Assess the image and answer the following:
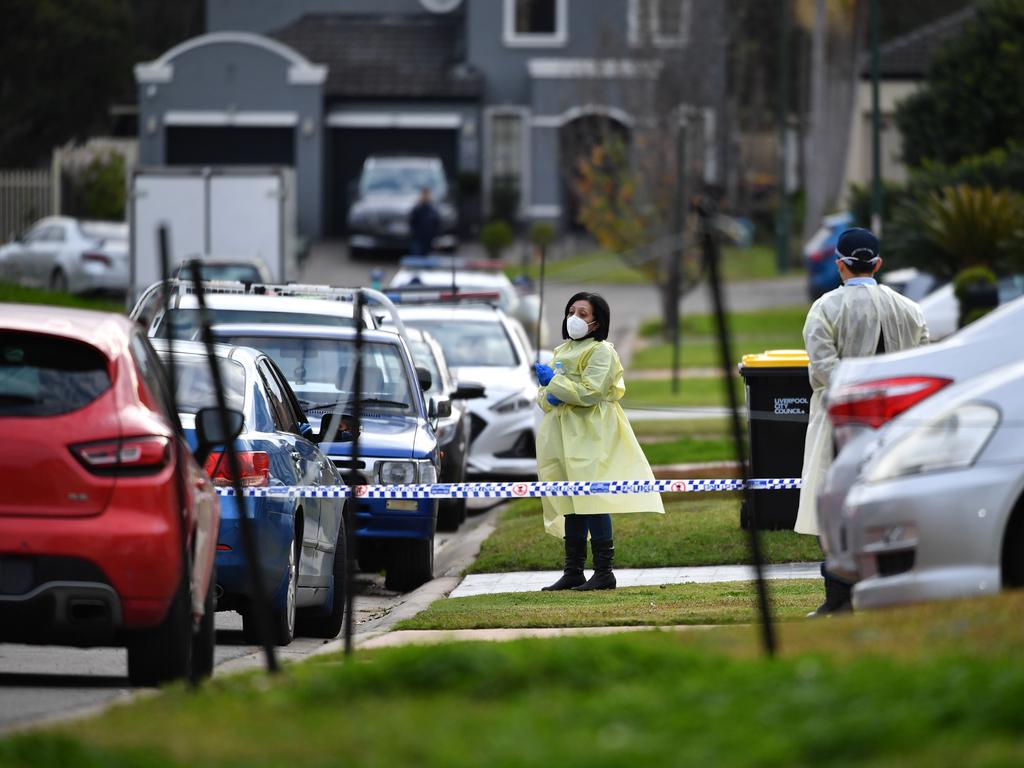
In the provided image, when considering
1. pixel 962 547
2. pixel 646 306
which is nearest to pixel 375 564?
pixel 962 547

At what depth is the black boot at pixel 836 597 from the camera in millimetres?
9727

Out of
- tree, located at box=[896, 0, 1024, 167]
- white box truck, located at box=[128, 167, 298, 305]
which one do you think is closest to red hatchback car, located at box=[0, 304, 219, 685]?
white box truck, located at box=[128, 167, 298, 305]

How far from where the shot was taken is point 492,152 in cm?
5306

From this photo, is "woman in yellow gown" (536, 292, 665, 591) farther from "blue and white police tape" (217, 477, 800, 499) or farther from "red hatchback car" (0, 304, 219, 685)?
"red hatchback car" (0, 304, 219, 685)

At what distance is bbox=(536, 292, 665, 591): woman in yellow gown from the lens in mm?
12062

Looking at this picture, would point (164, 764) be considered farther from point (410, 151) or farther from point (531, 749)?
point (410, 151)

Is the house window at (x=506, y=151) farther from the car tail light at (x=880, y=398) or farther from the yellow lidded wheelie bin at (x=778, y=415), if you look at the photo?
the car tail light at (x=880, y=398)

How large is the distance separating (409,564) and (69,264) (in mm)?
25152

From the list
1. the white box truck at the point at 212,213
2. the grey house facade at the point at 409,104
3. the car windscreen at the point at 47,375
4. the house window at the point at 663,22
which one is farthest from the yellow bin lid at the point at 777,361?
the grey house facade at the point at 409,104

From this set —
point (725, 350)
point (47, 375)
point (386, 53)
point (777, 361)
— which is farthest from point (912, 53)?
point (725, 350)

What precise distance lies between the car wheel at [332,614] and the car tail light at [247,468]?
1.11m

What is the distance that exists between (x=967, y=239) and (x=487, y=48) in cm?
2696

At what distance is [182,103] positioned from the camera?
50.2 m

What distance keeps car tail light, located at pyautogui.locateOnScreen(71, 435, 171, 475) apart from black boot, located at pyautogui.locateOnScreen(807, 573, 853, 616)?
3.48 meters
